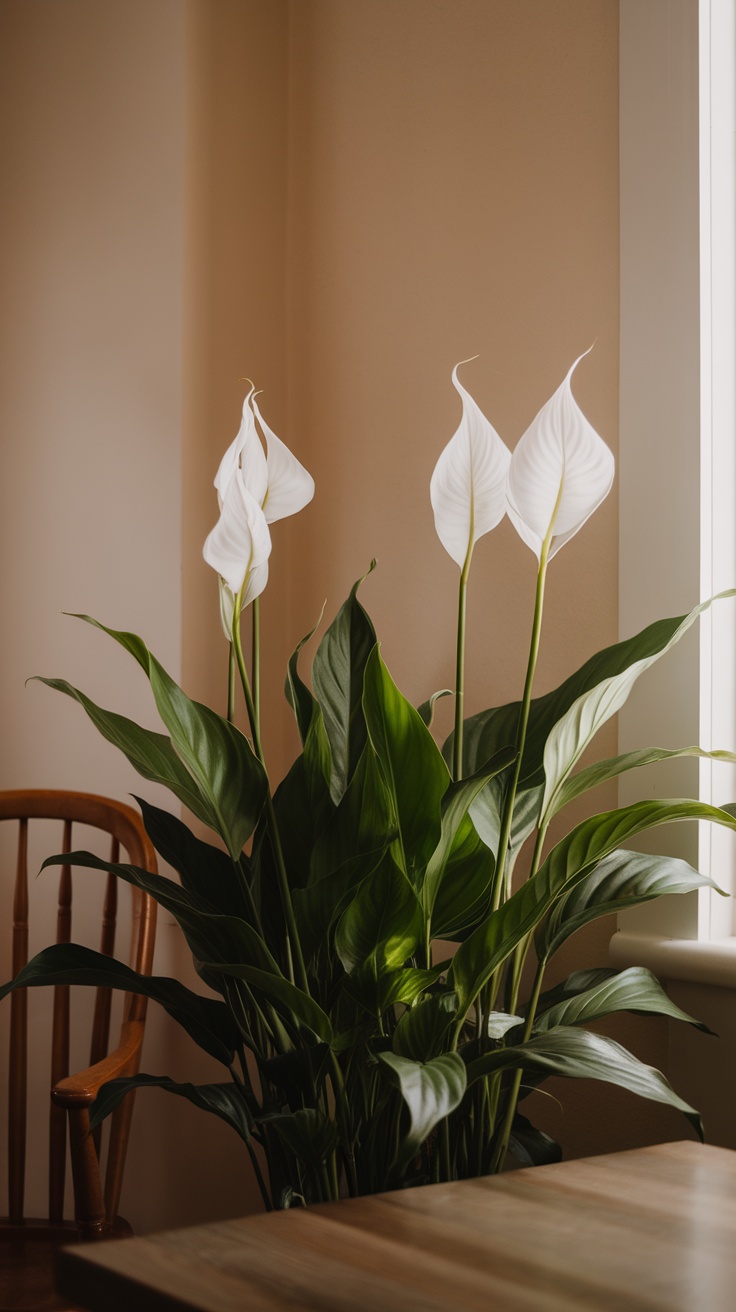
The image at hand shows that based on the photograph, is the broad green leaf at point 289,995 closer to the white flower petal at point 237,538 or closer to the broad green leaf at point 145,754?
the broad green leaf at point 145,754

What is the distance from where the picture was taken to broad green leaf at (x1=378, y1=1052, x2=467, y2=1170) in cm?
74

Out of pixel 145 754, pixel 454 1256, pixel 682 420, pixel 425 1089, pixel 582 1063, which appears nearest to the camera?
pixel 454 1256

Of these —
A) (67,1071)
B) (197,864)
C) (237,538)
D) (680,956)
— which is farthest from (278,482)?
(67,1071)

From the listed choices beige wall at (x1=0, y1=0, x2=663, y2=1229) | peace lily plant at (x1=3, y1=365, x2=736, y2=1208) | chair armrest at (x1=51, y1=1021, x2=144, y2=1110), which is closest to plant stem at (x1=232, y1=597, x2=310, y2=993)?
peace lily plant at (x1=3, y1=365, x2=736, y2=1208)

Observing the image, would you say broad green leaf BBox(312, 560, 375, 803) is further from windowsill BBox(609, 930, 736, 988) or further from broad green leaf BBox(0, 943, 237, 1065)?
windowsill BBox(609, 930, 736, 988)

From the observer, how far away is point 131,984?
41.3 inches

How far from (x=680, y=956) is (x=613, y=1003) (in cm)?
22

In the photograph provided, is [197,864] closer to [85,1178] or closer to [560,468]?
[85,1178]

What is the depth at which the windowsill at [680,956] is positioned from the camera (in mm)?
1158

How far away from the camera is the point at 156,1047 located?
5.16 ft

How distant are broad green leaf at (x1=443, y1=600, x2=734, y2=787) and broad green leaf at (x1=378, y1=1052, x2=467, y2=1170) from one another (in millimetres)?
312

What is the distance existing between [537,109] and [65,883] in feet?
3.90

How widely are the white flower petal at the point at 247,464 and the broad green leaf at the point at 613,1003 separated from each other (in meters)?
0.55

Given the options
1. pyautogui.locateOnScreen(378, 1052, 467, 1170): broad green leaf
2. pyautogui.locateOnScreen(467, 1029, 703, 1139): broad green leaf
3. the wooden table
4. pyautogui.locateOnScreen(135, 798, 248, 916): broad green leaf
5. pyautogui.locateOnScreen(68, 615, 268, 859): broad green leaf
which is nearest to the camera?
the wooden table
